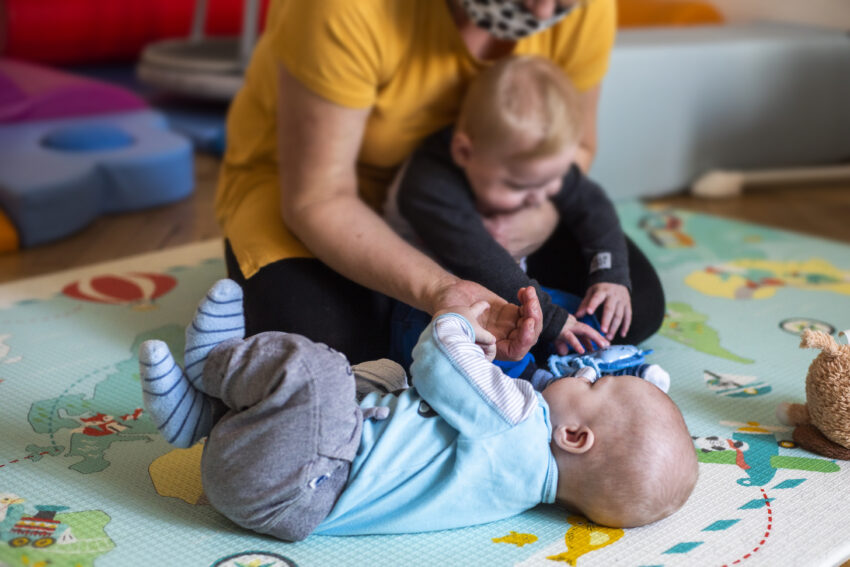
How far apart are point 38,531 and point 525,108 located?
2.42ft

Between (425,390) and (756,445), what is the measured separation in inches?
17.7

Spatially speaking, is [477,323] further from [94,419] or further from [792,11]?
[792,11]

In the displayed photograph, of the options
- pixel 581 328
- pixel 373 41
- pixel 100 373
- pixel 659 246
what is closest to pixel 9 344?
pixel 100 373

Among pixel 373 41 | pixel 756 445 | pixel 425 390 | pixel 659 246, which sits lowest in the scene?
pixel 659 246

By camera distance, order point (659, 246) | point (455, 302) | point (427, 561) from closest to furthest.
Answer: point (427, 561), point (455, 302), point (659, 246)

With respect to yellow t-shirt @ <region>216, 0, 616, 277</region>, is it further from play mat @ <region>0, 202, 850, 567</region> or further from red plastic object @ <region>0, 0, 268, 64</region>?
red plastic object @ <region>0, 0, 268, 64</region>

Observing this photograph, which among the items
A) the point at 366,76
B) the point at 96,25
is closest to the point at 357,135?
the point at 366,76

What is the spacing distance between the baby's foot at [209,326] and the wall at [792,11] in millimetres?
2315

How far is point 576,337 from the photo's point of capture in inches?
Result: 45.1

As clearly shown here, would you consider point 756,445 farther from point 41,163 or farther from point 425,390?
point 41,163

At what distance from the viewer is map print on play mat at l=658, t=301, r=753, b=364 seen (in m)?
1.37

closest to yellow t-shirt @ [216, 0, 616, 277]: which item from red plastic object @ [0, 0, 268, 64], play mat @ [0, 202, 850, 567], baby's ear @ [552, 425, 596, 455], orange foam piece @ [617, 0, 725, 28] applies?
play mat @ [0, 202, 850, 567]

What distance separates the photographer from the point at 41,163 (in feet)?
6.31

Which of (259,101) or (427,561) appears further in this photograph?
(259,101)
